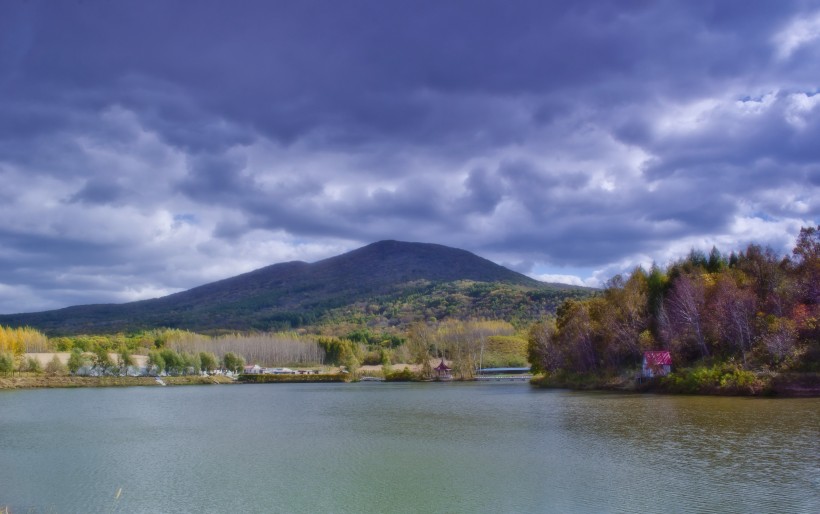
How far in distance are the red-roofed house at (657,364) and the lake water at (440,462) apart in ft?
52.9

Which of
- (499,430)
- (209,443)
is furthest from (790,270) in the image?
(209,443)

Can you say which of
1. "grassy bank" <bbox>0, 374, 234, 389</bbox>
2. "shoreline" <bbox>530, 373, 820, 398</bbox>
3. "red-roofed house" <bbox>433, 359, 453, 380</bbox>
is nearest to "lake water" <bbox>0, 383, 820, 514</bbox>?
"shoreline" <bbox>530, 373, 820, 398</bbox>

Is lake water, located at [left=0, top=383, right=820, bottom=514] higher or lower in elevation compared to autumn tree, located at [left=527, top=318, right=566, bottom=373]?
lower

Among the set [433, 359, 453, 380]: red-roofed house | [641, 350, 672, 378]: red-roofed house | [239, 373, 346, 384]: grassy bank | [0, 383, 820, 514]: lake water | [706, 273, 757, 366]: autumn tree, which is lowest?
[239, 373, 346, 384]: grassy bank

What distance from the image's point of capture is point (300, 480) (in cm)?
2175

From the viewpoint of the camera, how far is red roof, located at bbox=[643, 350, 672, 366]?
58719 millimetres

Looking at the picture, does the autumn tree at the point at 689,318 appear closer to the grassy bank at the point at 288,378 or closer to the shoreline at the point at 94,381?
the grassy bank at the point at 288,378

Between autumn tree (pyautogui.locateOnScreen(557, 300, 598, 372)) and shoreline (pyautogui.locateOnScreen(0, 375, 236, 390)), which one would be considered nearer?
autumn tree (pyautogui.locateOnScreen(557, 300, 598, 372))

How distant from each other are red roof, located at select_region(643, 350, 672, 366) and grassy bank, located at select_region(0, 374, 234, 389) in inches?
3648

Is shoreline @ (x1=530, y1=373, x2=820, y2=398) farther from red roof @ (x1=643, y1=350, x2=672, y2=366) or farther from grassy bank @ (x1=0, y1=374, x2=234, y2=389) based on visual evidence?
grassy bank @ (x1=0, y1=374, x2=234, y2=389)

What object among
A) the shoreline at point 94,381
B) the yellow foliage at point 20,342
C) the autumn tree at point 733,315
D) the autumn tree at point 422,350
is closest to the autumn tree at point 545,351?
the autumn tree at point 733,315

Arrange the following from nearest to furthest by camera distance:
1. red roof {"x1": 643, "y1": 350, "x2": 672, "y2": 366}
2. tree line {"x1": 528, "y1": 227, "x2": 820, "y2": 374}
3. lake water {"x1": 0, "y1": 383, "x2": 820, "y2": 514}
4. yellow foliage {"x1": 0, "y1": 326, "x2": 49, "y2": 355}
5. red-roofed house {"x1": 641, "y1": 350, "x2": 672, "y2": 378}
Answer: lake water {"x1": 0, "y1": 383, "x2": 820, "y2": 514}, tree line {"x1": 528, "y1": 227, "x2": 820, "y2": 374}, red-roofed house {"x1": 641, "y1": 350, "x2": 672, "y2": 378}, red roof {"x1": 643, "y1": 350, "x2": 672, "y2": 366}, yellow foliage {"x1": 0, "y1": 326, "x2": 49, "y2": 355}

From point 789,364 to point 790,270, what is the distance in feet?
44.5

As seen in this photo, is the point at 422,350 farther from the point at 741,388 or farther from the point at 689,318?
the point at 741,388
